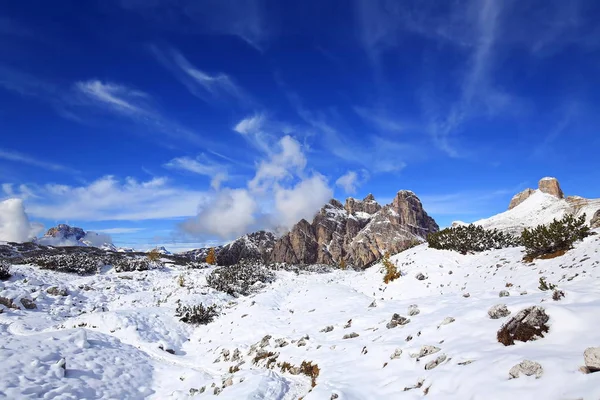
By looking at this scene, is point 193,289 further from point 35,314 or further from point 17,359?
point 17,359

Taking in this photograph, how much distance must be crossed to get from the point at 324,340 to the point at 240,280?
762 inches

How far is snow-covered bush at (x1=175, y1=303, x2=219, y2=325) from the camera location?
1986cm

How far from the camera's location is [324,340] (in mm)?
12102

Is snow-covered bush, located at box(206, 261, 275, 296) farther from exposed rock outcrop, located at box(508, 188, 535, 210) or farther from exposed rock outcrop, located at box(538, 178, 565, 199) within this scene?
exposed rock outcrop, located at box(508, 188, 535, 210)

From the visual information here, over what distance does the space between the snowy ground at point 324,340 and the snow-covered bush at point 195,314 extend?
552 millimetres

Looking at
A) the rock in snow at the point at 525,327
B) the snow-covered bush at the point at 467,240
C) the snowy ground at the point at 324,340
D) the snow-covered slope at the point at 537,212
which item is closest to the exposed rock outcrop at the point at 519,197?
the snow-covered slope at the point at 537,212

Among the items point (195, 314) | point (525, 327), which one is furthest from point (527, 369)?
point (195, 314)

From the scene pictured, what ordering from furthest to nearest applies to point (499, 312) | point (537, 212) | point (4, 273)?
point (537, 212), point (4, 273), point (499, 312)

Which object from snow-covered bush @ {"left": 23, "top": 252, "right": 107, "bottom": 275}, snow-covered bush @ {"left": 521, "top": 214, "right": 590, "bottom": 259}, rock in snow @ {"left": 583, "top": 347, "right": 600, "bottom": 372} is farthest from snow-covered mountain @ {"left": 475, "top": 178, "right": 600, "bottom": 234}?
rock in snow @ {"left": 583, "top": 347, "right": 600, "bottom": 372}

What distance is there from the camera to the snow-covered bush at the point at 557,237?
17750mm

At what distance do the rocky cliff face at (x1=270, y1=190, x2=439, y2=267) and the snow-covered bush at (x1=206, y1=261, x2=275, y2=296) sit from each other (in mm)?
136808

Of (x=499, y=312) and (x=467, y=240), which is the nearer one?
(x=499, y=312)

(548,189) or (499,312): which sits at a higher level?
(548,189)

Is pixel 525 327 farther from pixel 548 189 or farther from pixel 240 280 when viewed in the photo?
pixel 548 189
